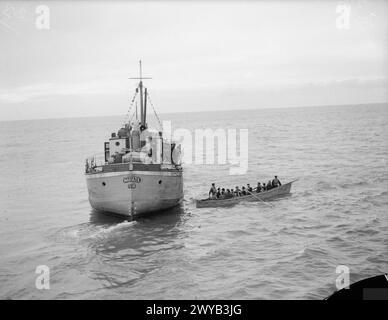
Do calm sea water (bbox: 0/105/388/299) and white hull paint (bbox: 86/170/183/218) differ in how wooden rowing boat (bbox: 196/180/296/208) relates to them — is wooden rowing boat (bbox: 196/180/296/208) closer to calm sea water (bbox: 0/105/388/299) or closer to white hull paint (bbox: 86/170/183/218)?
calm sea water (bbox: 0/105/388/299)

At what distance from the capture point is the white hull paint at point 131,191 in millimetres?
27219

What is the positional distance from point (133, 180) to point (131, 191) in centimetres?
84

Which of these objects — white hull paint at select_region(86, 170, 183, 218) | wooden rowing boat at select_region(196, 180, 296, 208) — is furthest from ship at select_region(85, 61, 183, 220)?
wooden rowing boat at select_region(196, 180, 296, 208)

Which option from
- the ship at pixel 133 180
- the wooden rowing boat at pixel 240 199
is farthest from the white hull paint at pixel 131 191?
the wooden rowing boat at pixel 240 199

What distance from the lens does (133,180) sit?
Answer: 2700 cm

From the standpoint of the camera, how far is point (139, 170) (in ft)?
88.9

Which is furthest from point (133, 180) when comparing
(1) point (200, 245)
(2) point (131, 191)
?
(1) point (200, 245)

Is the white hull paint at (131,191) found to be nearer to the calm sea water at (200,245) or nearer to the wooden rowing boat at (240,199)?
the calm sea water at (200,245)
